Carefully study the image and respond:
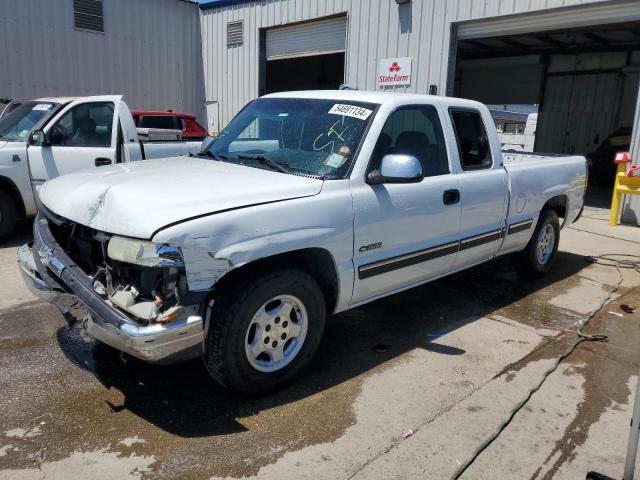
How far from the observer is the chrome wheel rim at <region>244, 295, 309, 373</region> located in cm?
318

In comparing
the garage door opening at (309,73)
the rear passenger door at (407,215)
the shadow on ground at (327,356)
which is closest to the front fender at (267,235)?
the rear passenger door at (407,215)

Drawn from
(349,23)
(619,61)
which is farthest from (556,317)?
(619,61)

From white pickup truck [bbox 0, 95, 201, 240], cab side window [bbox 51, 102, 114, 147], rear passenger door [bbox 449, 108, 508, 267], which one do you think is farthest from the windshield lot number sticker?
cab side window [bbox 51, 102, 114, 147]

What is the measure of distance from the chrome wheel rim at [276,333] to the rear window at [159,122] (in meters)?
8.86

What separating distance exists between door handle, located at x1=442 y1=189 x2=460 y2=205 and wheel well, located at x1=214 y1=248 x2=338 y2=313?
4.15 feet

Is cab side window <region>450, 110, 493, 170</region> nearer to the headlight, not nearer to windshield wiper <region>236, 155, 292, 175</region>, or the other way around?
windshield wiper <region>236, 155, 292, 175</region>

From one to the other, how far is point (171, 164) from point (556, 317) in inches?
148

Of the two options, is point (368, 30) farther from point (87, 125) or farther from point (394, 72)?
point (87, 125)

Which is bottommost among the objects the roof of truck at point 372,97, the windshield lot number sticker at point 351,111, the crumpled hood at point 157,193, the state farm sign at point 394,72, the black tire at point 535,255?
the black tire at point 535,255

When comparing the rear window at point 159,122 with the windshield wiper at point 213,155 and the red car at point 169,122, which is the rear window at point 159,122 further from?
the windshield wiper at point 213,155

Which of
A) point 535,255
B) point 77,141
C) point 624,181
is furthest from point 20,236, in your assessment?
point 624,181

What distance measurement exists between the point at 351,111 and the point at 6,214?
506cm

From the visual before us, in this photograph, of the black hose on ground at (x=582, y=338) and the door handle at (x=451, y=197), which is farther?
the door handle at (x=451, y=197)

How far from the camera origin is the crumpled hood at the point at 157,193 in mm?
2842
